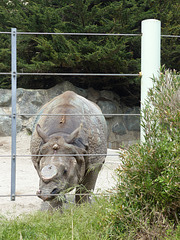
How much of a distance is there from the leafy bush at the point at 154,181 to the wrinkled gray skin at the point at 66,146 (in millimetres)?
437

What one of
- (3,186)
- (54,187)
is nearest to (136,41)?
(3,186)

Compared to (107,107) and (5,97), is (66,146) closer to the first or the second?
(5,97)

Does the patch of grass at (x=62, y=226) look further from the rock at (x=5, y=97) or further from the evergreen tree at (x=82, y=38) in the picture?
the rock at (x=5, y=97)

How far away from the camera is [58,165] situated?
3467 millimetres

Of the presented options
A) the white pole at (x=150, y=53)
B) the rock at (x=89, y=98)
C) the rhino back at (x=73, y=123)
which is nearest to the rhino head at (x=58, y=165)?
the rhino back at (x=73, y=123)

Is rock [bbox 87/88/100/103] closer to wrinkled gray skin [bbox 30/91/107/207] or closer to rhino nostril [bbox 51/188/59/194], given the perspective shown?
wrinkled gray skin [bbox 30/91/107/207]

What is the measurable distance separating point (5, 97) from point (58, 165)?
797cm

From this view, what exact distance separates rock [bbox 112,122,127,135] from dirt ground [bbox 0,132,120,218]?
10.1 ft

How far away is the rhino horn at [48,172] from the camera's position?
327 centimetres

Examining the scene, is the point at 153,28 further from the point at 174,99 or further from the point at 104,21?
the point at 104,21

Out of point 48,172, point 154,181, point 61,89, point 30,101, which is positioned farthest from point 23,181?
point 61,89

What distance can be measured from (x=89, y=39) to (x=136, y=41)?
5.17ft

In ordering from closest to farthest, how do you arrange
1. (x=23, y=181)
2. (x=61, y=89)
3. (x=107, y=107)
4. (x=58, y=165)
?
(x=58, y=165)
(x=23, y=181)
(x=61, y=89)
(x=107, y=107)

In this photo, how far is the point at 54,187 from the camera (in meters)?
3.30
